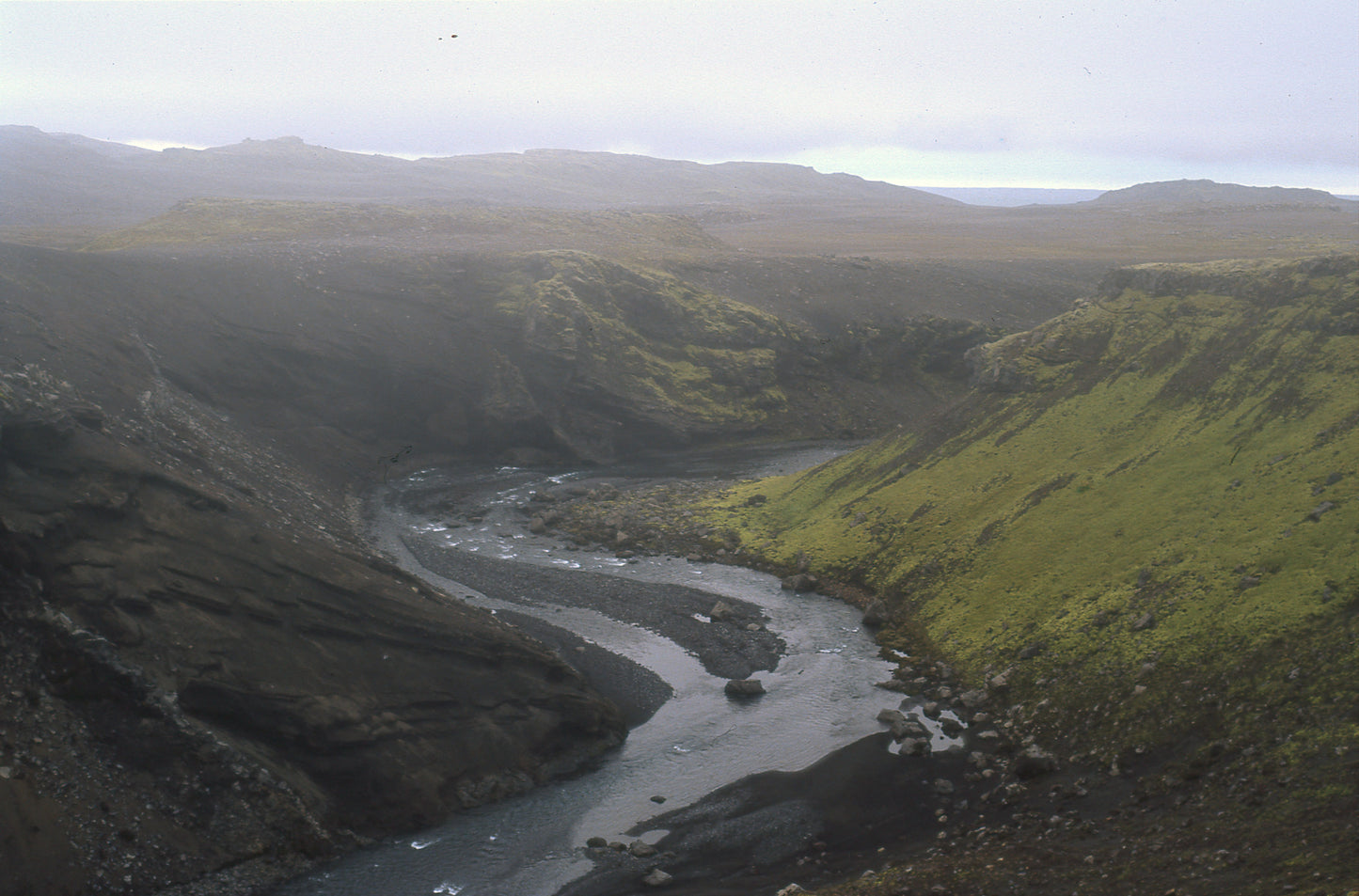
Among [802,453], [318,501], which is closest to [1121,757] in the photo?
[318,501]

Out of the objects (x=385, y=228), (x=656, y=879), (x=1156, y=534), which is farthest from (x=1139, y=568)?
(x=385, y=228)

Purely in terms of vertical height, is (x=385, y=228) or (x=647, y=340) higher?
(x=385, y=228)

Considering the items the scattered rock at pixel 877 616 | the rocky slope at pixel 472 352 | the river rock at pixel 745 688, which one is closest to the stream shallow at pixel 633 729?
the river rock at pixel 745 688

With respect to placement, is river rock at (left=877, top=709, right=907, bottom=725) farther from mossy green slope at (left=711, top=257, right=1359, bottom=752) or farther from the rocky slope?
the rocky slope

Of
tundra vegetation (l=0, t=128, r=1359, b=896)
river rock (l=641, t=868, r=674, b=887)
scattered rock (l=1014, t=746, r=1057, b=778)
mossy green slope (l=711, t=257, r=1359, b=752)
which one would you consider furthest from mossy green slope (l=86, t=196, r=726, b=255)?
scattered rock (l=1014, t=746, r=1057, b=778)

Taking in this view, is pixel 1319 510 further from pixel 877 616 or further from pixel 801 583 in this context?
pixel 801 583

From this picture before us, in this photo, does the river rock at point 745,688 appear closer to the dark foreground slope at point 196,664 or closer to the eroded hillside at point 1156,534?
the dark foreground slope at point 196,664

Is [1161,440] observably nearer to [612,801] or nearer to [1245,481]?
[1245,481]
